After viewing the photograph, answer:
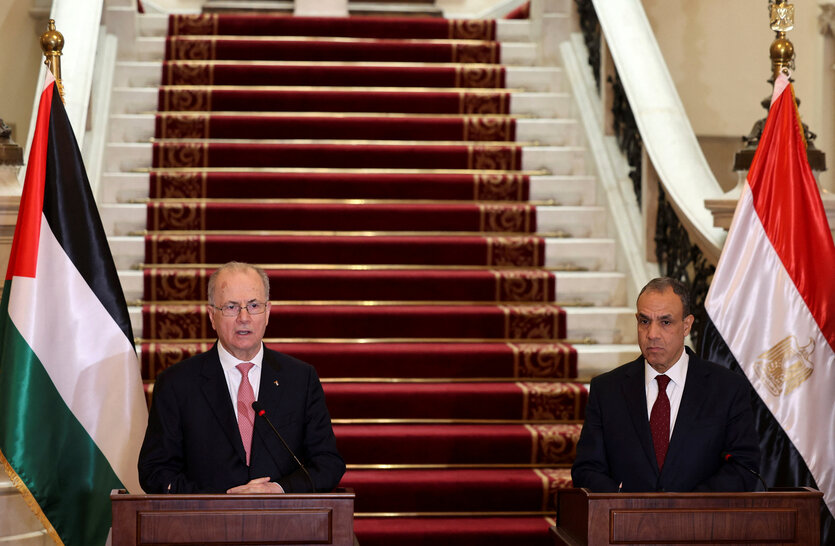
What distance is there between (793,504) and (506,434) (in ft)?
6.91

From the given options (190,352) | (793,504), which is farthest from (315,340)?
(793,504)

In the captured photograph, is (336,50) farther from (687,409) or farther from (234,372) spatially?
(687,409)

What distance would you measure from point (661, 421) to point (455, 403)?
185 cm

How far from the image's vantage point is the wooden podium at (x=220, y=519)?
2430mm

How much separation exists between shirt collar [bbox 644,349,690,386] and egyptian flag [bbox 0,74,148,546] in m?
1.61

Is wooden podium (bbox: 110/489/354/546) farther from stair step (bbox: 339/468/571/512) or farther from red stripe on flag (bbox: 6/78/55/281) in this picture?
stair step (bbox: 339/468/571/512)

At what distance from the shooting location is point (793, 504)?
256 cm

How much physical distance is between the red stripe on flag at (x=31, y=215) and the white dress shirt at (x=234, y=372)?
799 mm

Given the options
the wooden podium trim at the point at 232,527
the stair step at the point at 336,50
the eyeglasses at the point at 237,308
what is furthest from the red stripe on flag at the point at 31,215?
the stair step at the point at 336,50

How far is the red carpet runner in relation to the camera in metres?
4.57

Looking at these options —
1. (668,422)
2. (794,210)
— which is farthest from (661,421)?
(794,210)

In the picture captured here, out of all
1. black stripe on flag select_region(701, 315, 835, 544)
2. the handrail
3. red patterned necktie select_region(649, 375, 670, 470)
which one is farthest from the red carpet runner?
red patterned necktie select_region(649, 375, 670, 470)

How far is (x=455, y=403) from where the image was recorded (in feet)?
15.6

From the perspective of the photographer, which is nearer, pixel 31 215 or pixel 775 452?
pixel 31 215
